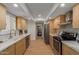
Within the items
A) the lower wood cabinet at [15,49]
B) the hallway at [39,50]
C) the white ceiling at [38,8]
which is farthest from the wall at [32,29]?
the lower wood cabinet at [15,49]

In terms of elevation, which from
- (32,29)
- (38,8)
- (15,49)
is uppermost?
(38,8)

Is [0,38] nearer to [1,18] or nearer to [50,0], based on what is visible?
[1,18]

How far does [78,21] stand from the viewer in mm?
3043

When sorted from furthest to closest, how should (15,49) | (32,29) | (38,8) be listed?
1. (32,29)
2. (38,8)
3. (15,49)

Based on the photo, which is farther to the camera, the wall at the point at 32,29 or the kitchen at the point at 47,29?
the wall at the point at 32,29

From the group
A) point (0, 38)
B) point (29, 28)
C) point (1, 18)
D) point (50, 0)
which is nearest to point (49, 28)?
point (29, 28)

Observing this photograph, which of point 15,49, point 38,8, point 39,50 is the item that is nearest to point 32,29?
point 39,50

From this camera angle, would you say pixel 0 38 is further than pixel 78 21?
Yes

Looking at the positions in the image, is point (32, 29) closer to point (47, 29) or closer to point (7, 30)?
point (47, 29)

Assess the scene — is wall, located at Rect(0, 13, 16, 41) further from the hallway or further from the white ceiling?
the hallway

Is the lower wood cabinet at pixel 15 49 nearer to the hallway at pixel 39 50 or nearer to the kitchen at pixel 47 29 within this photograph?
the kitchen at pixel 47 29

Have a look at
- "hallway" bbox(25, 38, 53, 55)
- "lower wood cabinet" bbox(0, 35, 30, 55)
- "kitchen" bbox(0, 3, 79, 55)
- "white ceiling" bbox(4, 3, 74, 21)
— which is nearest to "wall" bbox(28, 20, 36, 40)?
"kitchen" bbox(0, 3, 79, 55)

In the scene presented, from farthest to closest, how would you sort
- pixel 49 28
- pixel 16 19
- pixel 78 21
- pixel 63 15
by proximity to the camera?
1. pixel 49 28
2. pixel 16 19
3. pixel 63 15
4. pixel 78 21
